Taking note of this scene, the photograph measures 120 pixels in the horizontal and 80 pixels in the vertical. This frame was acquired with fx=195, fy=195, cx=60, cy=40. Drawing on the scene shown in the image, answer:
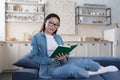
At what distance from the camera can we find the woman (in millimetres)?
2127

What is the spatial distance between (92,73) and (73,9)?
347 centimetres

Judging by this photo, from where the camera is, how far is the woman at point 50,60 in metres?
2.13

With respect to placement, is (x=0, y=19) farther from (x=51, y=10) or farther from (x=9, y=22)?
(x=51, y=10)

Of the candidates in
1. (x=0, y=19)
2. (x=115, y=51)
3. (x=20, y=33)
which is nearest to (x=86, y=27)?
(x=115, y=51)

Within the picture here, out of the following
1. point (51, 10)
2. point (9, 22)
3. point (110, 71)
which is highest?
point (51, 10)

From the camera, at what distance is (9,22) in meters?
5.34

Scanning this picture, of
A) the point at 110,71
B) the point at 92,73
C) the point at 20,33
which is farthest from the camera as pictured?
the point at 20,33

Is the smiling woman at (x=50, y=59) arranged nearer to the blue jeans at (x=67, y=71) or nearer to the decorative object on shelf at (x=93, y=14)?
the blue jeans at (x=67, y=71)

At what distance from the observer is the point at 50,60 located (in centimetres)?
222

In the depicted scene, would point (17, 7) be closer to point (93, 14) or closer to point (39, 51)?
point (93, 14)

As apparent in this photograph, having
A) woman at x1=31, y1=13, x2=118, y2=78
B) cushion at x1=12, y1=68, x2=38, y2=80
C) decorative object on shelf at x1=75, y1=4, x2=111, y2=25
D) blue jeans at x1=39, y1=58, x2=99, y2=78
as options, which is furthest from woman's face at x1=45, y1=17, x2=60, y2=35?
decorative object on shelf at x1=75, y1=4, x2=111, y2=25

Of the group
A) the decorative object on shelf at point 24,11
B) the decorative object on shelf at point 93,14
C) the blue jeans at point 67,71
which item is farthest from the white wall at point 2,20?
the blue jeans at point 67,71

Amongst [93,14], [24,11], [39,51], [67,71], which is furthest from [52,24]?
[93,14]

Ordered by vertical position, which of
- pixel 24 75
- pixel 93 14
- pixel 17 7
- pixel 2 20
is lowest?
pixel 24 75
